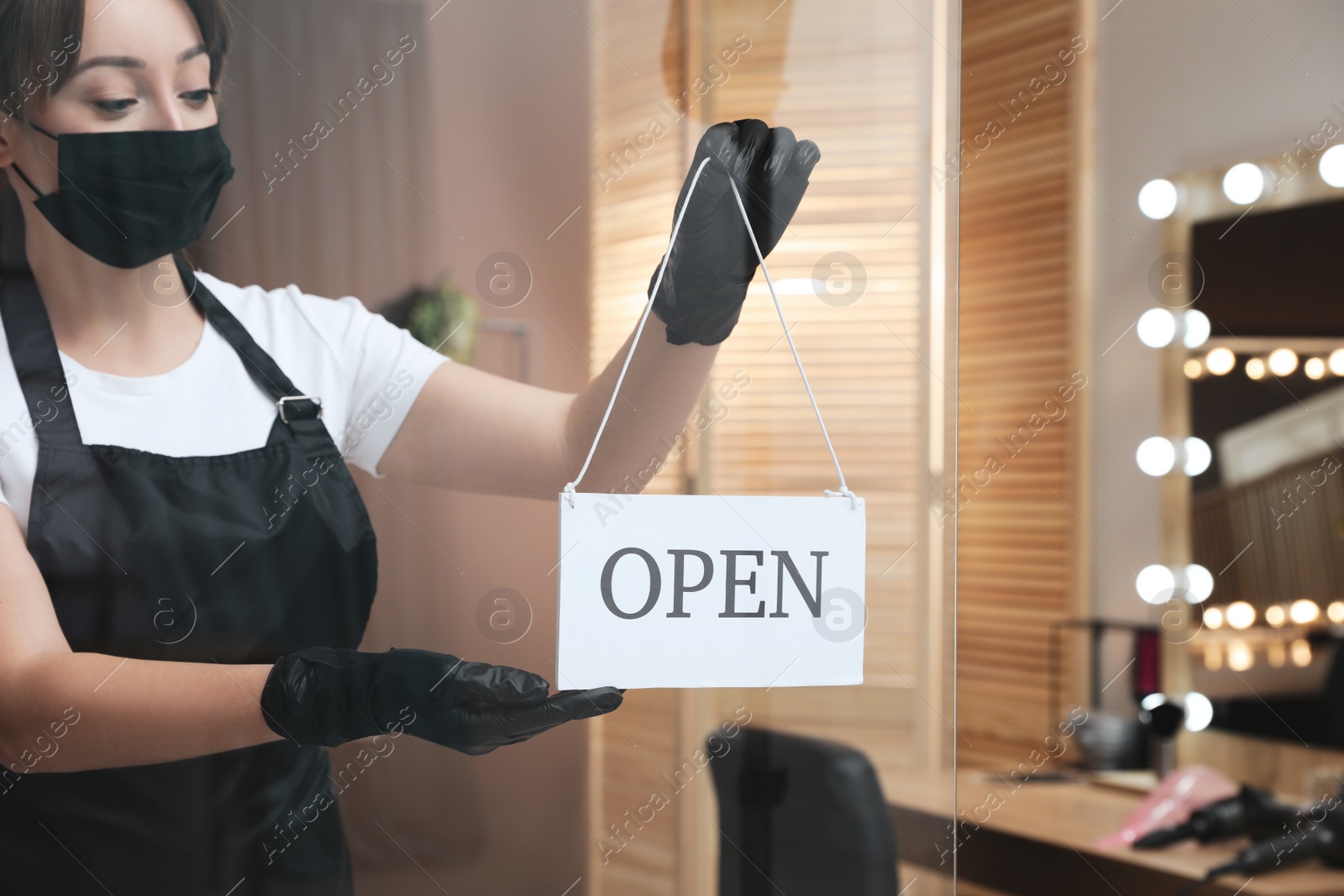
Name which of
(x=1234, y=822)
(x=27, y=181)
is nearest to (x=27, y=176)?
(x=27, y=181)

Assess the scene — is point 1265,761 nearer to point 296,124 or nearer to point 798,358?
point 798,358

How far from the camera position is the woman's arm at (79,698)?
0.72m

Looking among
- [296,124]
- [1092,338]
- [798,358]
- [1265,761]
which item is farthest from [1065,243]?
[296,124]

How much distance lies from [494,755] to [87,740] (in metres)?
0.29

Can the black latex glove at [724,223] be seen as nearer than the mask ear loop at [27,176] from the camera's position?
No

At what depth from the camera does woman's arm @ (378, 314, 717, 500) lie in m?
0.82

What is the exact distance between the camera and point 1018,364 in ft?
Answer: 5.96

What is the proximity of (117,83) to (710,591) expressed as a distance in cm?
57

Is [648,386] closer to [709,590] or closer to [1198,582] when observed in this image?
[709,590]

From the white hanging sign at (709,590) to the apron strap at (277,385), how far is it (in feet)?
0.68

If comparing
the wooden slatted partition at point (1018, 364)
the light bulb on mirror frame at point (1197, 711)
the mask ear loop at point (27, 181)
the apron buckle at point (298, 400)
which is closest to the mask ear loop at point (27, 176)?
the mask ear loop at point (27, 181)

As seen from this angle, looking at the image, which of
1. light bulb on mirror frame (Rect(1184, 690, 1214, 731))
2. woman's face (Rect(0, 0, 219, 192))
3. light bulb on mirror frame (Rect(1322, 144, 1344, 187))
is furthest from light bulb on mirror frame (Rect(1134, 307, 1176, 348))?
woman's face (Rect(0, 0, 219, 192))

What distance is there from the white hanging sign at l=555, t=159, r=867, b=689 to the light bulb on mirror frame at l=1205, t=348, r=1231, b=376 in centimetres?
107

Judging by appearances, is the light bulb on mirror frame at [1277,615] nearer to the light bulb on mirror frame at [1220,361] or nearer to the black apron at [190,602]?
the light bulb on mirror frame at [1220,361]
